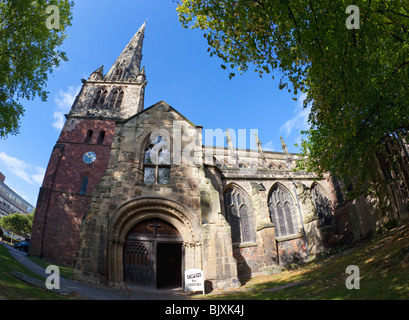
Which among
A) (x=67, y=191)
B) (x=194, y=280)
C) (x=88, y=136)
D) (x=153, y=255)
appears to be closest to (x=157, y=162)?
(x=153, y=255)

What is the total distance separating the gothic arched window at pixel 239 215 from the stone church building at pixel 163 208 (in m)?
0.07

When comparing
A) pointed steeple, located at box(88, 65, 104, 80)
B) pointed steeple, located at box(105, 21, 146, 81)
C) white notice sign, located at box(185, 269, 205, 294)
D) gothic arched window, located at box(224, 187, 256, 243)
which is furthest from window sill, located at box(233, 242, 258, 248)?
pointed steeple, located at box(88, 65, 104, 80)

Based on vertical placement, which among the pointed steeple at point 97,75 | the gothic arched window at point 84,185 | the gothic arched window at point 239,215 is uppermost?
the pointed steeple at point 97,75

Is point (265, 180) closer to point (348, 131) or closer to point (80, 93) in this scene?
point (348, 131)

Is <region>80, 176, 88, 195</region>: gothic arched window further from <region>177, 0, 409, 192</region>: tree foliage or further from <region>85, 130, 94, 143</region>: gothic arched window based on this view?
<region>177, 0, 409, 192</region>: tree foliage

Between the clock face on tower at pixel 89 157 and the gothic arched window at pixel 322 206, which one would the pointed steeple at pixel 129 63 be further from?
the gothic arched window at pixel 322 206

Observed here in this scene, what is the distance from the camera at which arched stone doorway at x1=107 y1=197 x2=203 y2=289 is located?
32.5 ft

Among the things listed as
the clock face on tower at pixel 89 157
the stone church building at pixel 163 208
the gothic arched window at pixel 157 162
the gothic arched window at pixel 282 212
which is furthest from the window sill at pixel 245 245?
the clock face on tower at pixel 89 157

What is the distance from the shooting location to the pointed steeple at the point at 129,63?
105 feet

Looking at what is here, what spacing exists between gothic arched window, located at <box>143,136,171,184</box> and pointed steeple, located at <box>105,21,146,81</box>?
21498 mm

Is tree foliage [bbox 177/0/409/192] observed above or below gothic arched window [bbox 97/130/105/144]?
below

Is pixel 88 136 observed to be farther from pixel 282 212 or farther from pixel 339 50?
pixel 339 50

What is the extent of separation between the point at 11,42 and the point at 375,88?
53.4 feet
